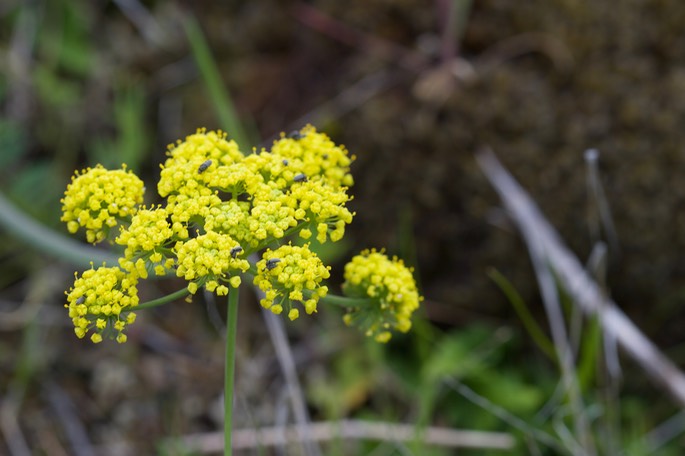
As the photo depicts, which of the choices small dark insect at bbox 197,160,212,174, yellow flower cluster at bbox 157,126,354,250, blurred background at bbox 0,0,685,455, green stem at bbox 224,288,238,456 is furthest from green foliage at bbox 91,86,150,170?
green stem at bbox 224,288,238,456

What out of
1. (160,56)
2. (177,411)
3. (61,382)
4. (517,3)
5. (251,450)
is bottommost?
(251,450)

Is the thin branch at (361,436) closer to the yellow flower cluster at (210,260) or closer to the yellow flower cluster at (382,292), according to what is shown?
the yellow flower cluster at (382,292)

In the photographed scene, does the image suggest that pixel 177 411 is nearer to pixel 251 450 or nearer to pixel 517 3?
pixel 251 450

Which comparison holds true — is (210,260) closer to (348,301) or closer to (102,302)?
(102,302)

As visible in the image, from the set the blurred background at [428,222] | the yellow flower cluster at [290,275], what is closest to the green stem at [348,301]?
the yellow flower cluster at [290,275]

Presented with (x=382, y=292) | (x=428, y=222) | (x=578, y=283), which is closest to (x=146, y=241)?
(x=382, y=292)

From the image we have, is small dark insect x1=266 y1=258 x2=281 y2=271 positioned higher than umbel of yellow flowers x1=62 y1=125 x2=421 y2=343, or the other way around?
umbel of yellow flowers x1=62 y1=125 x2=421 y2=343

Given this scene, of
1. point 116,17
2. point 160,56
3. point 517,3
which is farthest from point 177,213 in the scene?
point 116,17

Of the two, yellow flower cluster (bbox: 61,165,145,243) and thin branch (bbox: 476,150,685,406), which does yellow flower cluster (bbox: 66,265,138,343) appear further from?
thin branch (bbox: 476,150,685,406)
